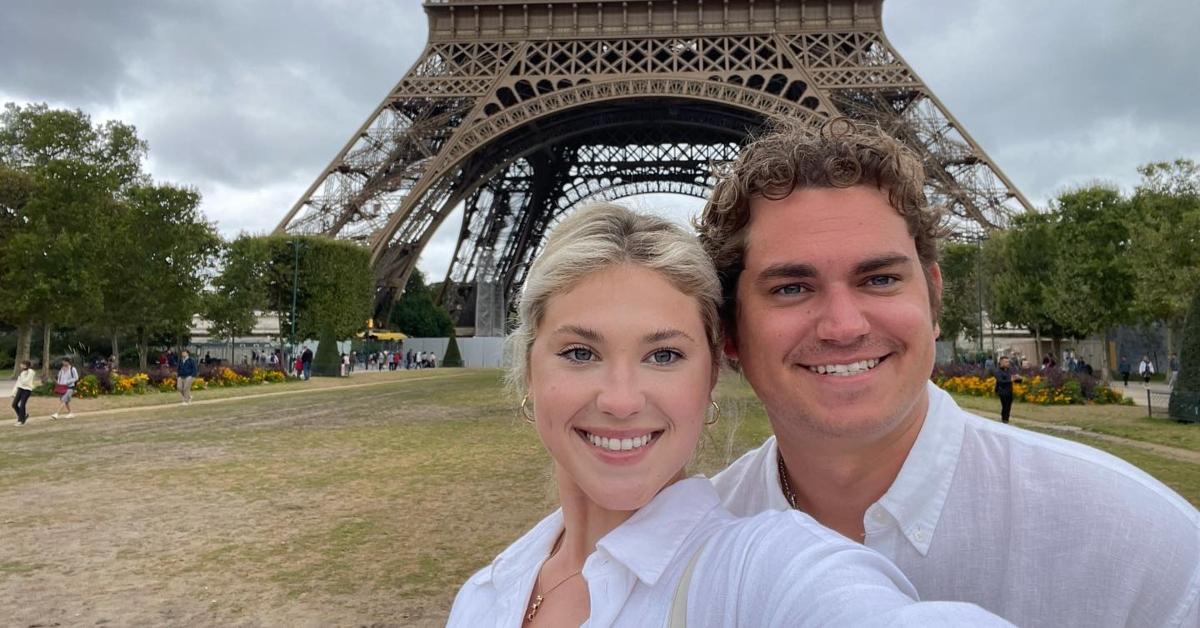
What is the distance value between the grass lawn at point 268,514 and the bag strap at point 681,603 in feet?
1.88

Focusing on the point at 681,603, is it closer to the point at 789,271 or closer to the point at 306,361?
the point at 789,271

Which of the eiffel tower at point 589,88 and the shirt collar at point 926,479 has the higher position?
the eiffel tower at point 589,88

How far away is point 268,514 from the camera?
6.42m

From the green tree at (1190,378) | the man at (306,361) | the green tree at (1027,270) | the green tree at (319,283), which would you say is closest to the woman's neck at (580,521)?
the green tree at (1190,378)

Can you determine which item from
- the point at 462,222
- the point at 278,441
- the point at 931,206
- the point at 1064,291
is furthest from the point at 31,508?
the point at 462,222

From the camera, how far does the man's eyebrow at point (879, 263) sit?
1396 millimetres

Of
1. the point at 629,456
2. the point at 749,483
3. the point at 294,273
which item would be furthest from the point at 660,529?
the point at 294,273

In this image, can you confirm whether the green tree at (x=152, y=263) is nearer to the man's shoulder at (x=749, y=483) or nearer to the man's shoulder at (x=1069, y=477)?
the man's shoulder at (x=749, y=483)

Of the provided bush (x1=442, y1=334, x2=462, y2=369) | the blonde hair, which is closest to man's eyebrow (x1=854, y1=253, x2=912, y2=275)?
the blonde hair

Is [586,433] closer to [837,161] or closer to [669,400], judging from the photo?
[669,400]

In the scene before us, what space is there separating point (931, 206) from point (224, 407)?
17.9 metres

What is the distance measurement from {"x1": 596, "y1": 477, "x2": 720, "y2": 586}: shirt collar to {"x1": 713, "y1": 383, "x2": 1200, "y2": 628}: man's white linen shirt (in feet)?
1.15

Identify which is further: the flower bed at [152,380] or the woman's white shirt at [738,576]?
the flower bed at [152,380]

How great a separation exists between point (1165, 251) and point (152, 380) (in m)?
27.1
